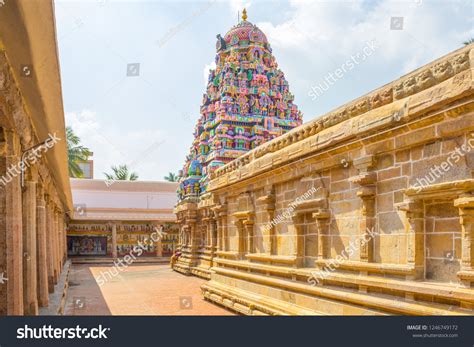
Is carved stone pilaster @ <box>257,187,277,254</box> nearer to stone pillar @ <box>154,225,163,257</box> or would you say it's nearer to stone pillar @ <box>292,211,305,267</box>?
stone pillar @ <box>292,211,305,267</box>

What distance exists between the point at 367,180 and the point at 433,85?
1.49 meters

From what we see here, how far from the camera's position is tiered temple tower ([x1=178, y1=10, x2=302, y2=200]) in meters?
19.2

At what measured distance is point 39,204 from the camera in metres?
9.09

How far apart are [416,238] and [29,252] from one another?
18.6ft

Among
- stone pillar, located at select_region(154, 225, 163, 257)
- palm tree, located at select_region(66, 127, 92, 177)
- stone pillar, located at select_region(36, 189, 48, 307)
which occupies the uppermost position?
palm tree, located at select_region(66, 127, 92, 177)

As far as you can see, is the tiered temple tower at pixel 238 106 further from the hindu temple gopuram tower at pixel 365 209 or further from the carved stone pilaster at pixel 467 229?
the carved stone pilaster at pixel 467 229

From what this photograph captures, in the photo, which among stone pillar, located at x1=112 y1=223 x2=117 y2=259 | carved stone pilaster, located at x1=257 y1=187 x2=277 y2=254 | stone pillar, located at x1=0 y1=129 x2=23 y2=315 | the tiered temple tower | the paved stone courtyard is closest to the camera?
stone pillar, located at x1=0 y1=129 x2=23 y2=315

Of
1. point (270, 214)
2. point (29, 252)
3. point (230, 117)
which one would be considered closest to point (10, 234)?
point (29, 252)

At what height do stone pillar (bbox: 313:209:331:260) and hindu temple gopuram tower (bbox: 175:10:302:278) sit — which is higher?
hindu temple gopuram tower (bbox: 175:10:302:278)

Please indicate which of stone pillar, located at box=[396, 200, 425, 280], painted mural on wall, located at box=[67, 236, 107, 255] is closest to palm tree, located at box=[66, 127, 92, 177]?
painted mural on wall, located at box=[67, 236, 107, 255]

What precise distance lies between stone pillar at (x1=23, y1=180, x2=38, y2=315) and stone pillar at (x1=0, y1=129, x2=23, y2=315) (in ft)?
3.83

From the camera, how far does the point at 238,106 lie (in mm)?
19797

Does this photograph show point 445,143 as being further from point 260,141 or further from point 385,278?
point 260,141
